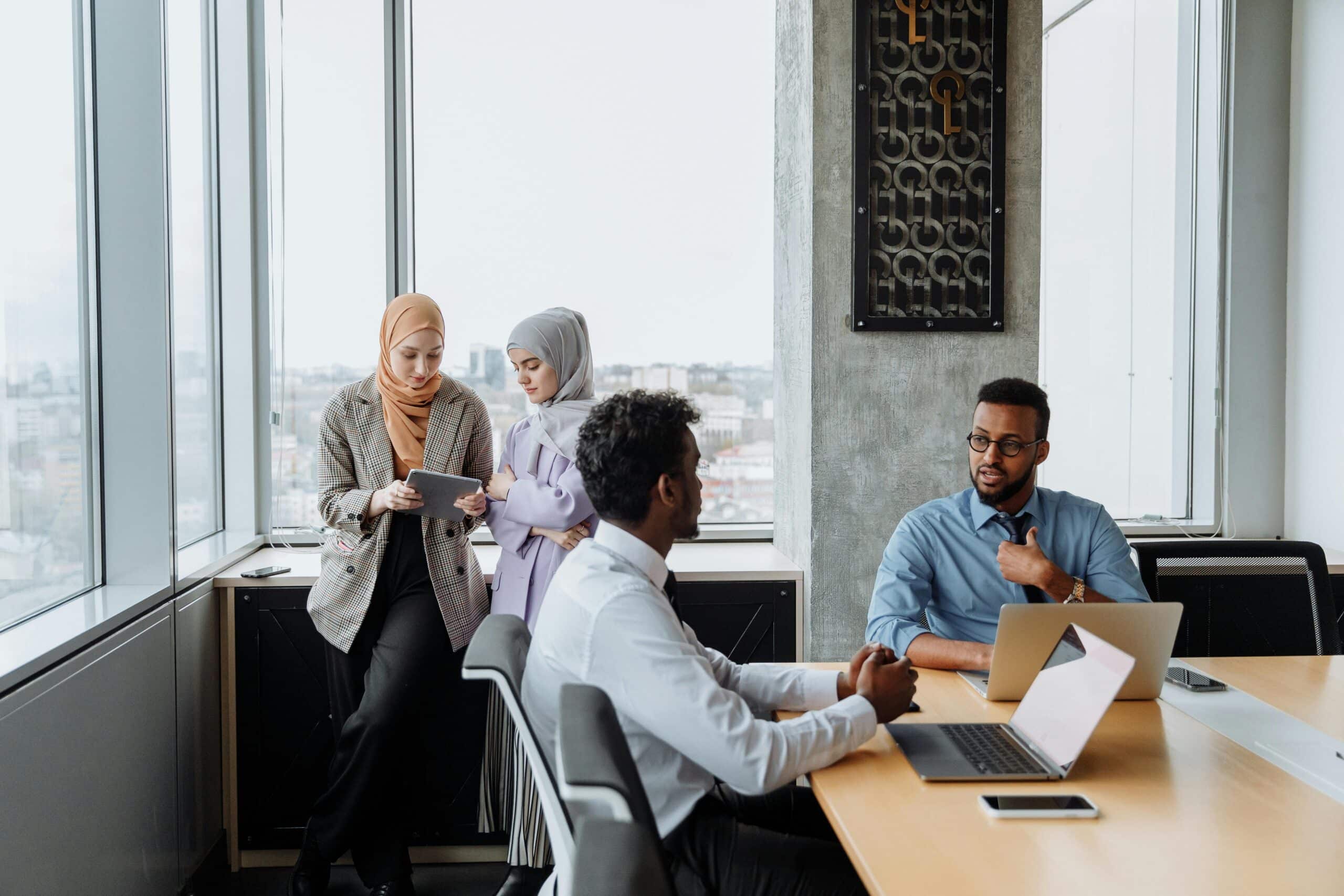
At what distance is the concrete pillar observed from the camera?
305cm

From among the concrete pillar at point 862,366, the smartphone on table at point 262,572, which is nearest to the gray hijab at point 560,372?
the concrete pillar at point 862,366

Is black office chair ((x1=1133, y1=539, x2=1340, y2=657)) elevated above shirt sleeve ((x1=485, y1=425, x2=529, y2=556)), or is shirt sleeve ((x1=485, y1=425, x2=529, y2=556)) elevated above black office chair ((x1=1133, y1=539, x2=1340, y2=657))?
shirt sleeve ((x1=485, y1=425, x2=529, y2=556))

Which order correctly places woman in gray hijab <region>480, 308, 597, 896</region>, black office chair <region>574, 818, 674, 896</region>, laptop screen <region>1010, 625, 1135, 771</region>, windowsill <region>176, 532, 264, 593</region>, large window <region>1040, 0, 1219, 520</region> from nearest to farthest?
black office chair <region>574, 818, 674, 896</region>
laptop screen <region>1010, 625, 1135, 771</region>
woman in gray hijab <region>480, 308, 597, 896</region>
windowsill <region>176, 532, 264, 593</region>
large window <region>1040, 0, 1219, 520</region>

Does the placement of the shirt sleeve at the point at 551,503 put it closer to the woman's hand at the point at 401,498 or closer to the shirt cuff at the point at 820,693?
the woman's hand at the point at 401,498

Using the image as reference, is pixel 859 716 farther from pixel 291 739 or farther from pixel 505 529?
pixel 291 739

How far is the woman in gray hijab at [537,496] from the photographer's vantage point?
263 centimetres

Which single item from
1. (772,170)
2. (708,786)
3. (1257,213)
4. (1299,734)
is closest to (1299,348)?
(1257,213)

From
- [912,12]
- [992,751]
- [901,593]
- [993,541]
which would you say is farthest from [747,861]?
[912,12]

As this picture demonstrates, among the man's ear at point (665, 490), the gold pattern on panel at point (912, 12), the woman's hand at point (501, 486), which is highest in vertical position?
the gold pattern on panel at point (912, 12)

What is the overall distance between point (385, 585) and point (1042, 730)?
1.75 m

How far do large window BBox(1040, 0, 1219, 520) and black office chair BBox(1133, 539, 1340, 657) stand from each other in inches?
61.3

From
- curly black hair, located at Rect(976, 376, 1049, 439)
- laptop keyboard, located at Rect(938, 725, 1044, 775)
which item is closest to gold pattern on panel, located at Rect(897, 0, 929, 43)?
curly black hair, located at Rect(976, 376, 1049, 439)

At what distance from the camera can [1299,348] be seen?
146 inches

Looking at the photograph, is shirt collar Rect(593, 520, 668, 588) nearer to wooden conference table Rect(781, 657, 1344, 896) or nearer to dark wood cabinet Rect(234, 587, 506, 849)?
wooden conference table Rect(781, 657, 1344, 896)
